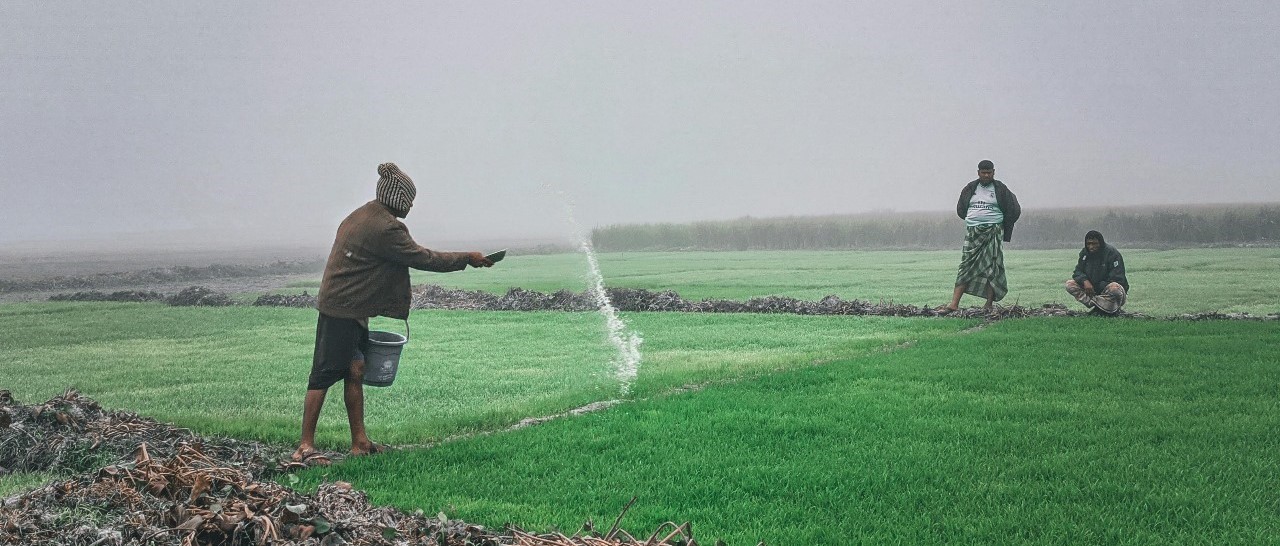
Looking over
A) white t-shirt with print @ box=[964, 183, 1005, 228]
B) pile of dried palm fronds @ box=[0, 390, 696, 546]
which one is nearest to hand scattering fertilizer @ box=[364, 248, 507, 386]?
pile of dried palm fronds @ box=[0, 390, 696, 546]

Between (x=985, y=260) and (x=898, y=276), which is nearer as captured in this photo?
(x=985, y=260)

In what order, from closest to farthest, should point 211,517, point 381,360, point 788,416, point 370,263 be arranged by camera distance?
point 211,517, point 370,263, point 381,360, point 788,416

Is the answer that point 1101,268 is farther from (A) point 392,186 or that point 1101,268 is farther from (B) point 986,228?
(A) point 392,186

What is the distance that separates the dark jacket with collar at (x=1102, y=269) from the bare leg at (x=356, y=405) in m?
9.90

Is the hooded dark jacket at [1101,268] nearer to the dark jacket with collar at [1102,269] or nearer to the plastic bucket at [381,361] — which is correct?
the dark jacket with collar at [1102,269]

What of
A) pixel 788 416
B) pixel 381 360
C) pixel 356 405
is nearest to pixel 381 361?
pixel 381 360

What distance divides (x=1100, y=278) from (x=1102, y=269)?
158 millimetres

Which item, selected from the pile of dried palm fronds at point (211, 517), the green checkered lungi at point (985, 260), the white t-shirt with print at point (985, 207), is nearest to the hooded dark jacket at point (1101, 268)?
the green checkered lungi at point (985, 260)

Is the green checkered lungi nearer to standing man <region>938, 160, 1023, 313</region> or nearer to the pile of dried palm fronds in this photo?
standing man <region>938, 160, 1023, 313</region>

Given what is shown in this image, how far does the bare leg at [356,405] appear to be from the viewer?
5848 mm

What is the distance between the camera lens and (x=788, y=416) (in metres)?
6.61

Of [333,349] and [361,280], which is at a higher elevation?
[361,280]

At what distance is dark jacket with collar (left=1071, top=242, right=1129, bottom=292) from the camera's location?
12.2 metres

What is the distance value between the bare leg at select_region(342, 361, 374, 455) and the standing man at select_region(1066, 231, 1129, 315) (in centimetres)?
983
